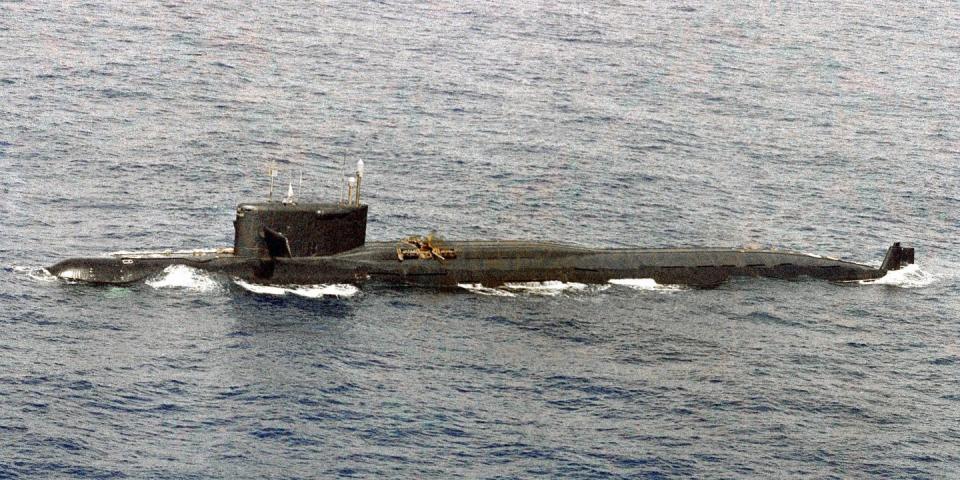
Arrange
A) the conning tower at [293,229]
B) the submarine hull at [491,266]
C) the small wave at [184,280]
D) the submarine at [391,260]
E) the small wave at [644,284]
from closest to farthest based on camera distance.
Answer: the small wave at [184,280]
the submarine hull at [491,266]
the submarine at [391,260]
the conning tower at [293,229]
the small wave at [644,284]

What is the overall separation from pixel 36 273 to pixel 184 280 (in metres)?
7.51

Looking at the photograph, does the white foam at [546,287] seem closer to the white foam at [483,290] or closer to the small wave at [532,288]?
the small wave at [532,288]

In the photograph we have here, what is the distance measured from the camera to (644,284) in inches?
3049

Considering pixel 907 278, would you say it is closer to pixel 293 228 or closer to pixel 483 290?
pixel 483 290

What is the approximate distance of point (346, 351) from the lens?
62906mm

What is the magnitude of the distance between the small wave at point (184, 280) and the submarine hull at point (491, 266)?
0.35 meters

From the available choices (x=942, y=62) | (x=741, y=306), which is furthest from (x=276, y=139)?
(x=942, y=62)

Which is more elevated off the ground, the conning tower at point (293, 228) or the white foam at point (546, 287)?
the conning tower at point (293, 228)

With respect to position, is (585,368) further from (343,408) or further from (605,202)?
(605,202)

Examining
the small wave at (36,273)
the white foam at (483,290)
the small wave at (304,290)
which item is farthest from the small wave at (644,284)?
the small wave at (36,273)

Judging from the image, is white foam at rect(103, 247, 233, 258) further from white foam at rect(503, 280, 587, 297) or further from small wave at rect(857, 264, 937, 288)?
small wave at rect(857, 264, 937, 288)

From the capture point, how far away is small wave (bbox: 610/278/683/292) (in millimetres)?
77000

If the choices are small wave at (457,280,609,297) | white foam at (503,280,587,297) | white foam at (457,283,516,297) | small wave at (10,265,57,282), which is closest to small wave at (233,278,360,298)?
white foam at (457,283,516,297)

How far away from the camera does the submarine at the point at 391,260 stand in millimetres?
71562
